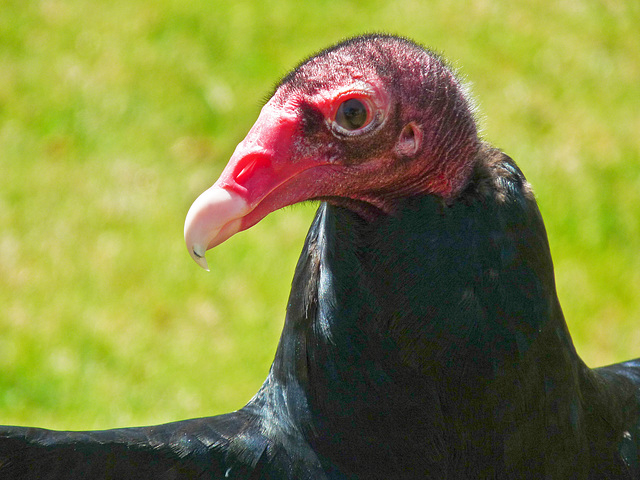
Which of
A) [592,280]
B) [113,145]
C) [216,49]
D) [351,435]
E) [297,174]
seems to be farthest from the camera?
[216,49]

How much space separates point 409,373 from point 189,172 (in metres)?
3.90

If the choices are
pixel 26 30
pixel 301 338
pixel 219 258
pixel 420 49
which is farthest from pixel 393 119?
pixel 26 30

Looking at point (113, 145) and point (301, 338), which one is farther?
point (113, 145)

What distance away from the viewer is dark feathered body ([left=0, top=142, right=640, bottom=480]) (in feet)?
6.29

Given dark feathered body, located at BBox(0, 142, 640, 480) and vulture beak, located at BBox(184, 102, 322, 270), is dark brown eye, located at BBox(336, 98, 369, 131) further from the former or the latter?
dark feathered body, located at BBox(0, 142, 640, 480)

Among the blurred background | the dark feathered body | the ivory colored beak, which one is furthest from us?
the blurred background

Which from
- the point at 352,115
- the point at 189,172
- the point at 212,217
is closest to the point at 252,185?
the point at 212,217

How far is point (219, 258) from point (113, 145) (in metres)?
1.27

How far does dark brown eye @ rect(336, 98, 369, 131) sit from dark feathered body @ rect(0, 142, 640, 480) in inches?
9.0

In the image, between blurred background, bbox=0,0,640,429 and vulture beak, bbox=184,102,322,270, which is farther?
blurred background, bbox=0,0,640,429

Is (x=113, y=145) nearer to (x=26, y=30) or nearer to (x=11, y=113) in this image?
(x=11, y=113)

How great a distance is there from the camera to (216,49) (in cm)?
629

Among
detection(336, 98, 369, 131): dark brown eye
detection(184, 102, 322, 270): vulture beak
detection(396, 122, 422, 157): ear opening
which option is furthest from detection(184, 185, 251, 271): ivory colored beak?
detection(396, 122, 422, 157): ear opening

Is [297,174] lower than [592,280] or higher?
lower
